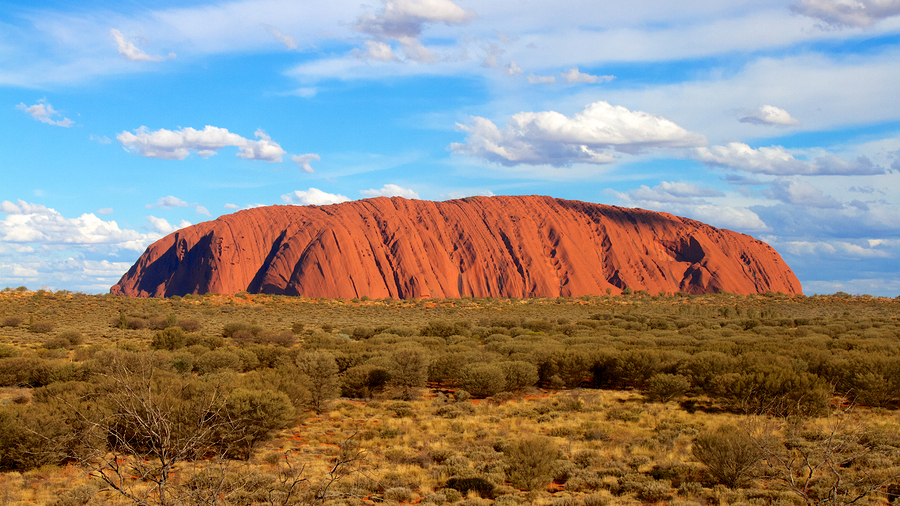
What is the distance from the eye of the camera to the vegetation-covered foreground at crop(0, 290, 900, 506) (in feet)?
30.1

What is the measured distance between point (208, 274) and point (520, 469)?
94.1m

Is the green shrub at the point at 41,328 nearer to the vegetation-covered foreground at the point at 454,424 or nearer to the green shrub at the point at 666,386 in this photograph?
the vegetation-covered foreground at the point at 454,424

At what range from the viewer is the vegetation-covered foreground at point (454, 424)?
9.16 metres

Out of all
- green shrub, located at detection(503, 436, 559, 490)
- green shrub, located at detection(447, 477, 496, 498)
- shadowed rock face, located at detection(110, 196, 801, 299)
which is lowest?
green shrub, located at detection(447, 477, 496, 498)

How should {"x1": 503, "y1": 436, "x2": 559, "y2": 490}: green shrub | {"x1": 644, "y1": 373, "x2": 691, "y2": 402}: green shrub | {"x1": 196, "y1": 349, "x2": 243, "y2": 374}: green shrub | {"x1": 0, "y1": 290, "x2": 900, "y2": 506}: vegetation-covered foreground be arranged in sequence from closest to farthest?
{"x1": 0, "y1": 290, "x2": 900, "y2": 506}: vegetation-covered foreground
{"x1": 503, "y1": 436, "x2": 559, "y2": 490}: green shrub
{"x1": 644, "y1": 373, "x2": 691, "y2": 402}: green shrub
{"x1": 196, "y1": 349, "x2": 243, "y2": 374}: green shrub

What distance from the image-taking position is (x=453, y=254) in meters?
105

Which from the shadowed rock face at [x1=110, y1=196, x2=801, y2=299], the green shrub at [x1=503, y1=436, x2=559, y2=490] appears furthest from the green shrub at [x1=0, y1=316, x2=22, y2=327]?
the shadowed rock face at [x1=110, y1=196, x2=801, y2=299]

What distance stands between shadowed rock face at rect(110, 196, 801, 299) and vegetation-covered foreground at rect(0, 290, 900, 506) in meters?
64.9

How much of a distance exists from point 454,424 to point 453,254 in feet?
296

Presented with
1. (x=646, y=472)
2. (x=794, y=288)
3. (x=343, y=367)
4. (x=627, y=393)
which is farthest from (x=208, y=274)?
(x=794, y=288)

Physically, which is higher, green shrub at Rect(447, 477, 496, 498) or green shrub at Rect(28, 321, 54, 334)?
green shrub at Rect(28, 321, 54, 334)

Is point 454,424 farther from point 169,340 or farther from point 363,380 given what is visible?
point 169,340

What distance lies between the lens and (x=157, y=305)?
5044 centimetres

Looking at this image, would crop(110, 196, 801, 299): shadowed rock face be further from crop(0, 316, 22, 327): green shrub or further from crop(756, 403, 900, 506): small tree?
crop(756, 403, 900, 506): small tree
